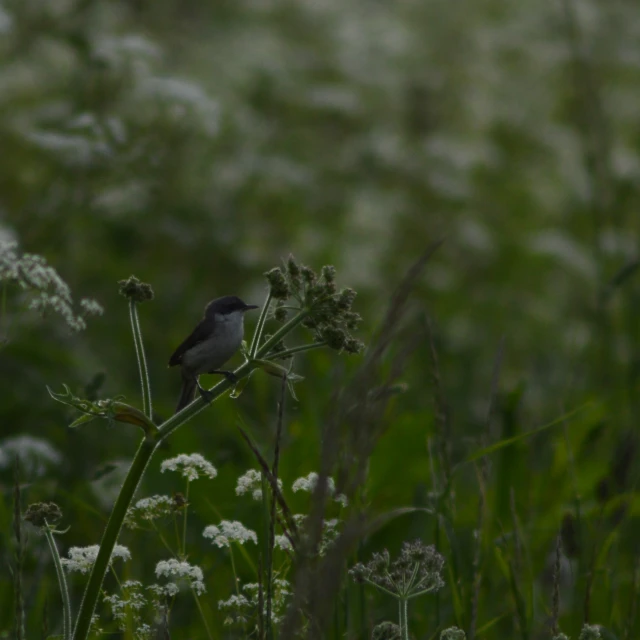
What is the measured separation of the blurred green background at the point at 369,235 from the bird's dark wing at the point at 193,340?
6.9 inches

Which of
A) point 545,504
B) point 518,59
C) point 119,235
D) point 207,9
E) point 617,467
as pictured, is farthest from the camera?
point 207,9

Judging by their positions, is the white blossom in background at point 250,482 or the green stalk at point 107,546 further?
the white blossom in background at point 250,482

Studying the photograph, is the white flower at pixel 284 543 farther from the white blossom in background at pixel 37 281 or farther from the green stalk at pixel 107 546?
the white blossom in background at pixel 37 281

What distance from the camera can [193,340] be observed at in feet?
6.43

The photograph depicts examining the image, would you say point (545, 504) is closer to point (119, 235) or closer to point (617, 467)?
point (617, 467)

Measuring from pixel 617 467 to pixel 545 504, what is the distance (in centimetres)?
94

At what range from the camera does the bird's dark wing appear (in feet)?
6.35

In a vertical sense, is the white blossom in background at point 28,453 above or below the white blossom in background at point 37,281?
above

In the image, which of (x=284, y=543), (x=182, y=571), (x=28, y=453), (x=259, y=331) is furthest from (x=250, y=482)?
(x=28, y=453)

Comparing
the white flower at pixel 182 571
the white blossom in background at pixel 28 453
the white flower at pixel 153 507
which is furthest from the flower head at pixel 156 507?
the white blossom in background at pixel 28 453

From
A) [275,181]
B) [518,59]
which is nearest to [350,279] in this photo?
[275,181]

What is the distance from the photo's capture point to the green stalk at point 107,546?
1475 millimetres

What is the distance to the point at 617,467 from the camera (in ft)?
8.11

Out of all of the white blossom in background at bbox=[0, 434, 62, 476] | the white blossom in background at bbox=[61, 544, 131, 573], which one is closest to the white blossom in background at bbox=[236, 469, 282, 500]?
the white blossom in background at bbox=[61, 544, 131, 573]
